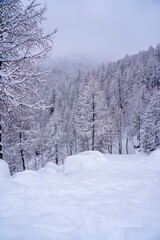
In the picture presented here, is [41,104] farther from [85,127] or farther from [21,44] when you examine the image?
[85,127]

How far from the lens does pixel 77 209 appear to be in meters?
4.08

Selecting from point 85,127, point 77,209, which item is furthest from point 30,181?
point 85,127

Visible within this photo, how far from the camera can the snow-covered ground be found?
3.33 meters

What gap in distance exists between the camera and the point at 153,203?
14.8ft

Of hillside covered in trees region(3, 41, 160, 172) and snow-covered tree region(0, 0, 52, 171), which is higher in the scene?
snow-covered tree region(0, 0, 52, 171)

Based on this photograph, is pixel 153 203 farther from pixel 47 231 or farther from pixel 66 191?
pixel 47 231

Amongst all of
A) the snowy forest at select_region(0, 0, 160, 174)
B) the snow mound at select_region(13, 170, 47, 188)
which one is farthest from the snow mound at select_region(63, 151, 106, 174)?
the snow mound at select_region(13, 170, 47, 188)

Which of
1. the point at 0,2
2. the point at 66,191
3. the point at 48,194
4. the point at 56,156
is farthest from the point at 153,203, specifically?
the point at 56,156

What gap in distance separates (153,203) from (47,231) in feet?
8.12

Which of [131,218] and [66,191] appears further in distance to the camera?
[66,191]

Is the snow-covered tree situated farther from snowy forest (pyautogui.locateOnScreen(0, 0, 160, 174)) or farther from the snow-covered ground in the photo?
the snow-covered ground

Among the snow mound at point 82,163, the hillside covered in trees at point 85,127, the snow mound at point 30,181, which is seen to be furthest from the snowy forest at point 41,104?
the snow mound at point 82,163

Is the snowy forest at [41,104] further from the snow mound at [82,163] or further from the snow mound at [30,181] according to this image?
the snow mound at [82,163]

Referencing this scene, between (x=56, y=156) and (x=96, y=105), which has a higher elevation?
(x=96, y=105)
